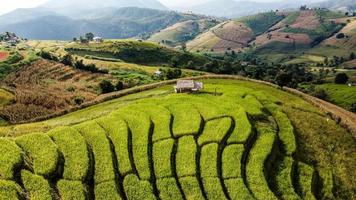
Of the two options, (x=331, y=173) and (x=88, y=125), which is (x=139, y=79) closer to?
(x=88, y=125)

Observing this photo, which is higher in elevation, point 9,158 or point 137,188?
point 9,158

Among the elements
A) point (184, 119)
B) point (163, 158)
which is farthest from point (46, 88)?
point (163, 158)

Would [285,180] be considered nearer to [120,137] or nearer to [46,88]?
[120,137]

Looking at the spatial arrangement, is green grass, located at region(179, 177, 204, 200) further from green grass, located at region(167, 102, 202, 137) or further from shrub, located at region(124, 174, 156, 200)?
green grass, located at region(167, 102, 202, 137)

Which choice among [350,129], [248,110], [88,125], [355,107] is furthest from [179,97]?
[355,107]

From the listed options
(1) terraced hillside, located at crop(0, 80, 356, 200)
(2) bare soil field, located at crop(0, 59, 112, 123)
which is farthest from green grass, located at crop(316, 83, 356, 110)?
(1) terraced hillside, located at crop(0, 80, 356, 200)

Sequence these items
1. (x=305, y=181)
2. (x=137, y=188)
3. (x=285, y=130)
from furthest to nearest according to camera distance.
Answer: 1. (x=285, y=130)
2. (x=305, y=181)
3. (x=137, y=188)
